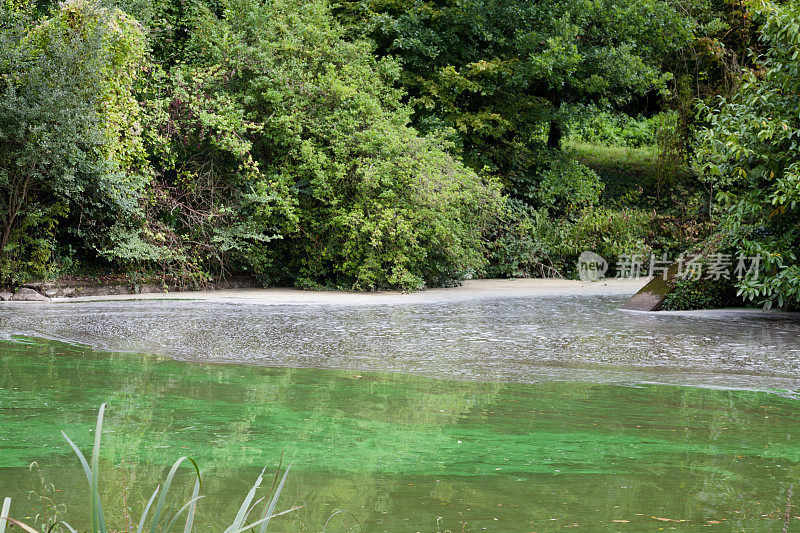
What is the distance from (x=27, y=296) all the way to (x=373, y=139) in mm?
6576

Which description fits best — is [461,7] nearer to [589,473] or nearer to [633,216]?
[633,216]

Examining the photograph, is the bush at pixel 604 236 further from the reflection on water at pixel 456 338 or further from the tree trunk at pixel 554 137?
the reflection on water at pixel 456 338

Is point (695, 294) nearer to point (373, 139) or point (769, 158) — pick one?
point (769, 158)

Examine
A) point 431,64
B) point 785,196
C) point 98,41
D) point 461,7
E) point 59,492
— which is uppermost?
point 461,7

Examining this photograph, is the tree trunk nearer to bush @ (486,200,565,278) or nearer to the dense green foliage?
the dense green foliage

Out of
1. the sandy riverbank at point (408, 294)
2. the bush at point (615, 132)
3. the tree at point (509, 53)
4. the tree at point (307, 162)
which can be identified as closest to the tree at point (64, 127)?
the tree at point (307, 162)

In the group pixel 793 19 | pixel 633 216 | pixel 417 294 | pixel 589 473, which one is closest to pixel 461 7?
pixel 633 216

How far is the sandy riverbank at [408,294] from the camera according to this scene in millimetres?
13844

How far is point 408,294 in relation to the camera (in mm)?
15727

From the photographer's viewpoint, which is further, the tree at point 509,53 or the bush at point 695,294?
the tree at point 509,53

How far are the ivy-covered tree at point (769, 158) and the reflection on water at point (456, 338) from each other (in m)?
0.86

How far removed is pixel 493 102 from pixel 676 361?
14608 millimetres

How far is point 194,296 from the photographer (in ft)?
47.1

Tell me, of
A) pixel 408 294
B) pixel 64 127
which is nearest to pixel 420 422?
pixel 64 127
